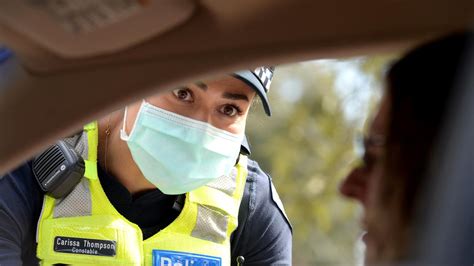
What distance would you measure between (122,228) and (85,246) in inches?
4.2

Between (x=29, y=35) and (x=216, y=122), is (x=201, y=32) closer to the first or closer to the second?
(x=29, y=35)

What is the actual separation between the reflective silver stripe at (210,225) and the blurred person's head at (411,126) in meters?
1.67

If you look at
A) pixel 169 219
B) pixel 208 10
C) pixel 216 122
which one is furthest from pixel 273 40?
pixel 169 219

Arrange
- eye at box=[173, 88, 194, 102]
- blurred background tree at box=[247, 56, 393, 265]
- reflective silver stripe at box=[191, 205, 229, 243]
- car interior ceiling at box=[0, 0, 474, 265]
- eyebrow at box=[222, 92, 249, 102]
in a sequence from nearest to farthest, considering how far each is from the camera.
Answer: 1. car interior ceiling at box=[0, 0, 474, 265]
2. eye at box=[173, 88, 194, 102]
3. eyebrow at box=[222, 92, 249, 102]
4. reflective silver stripe at box=[191, 205, 229, 243]
5. blurred background tree at box=[247, 56, 393, 265]

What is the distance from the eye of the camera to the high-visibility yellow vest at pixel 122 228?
250 centimetres

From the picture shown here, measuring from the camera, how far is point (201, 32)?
0.92 metres

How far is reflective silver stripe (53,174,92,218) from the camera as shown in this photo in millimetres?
2508

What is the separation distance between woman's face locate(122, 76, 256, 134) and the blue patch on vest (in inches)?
13.9

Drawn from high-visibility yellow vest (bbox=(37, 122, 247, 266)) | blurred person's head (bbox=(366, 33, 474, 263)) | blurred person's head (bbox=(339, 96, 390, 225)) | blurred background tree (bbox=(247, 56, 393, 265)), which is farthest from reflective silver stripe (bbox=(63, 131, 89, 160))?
blurred background tree (bbox=(247, 56, 393, 265))

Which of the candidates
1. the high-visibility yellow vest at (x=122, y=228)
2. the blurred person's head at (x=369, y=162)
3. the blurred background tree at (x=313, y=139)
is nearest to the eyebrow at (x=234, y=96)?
the high-visibility yellow vest at (x=122, y=228)

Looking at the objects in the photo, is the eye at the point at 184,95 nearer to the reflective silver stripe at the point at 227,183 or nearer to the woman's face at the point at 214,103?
the woman's face at the point at 214,103

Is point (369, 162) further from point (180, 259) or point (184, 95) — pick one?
point (180, 259)

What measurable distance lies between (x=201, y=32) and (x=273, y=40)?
0.23ft

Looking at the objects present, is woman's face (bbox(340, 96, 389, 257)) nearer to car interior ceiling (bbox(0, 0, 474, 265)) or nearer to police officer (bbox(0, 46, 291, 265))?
car interior ceiling (bbox(0, 0, 474, 265))
